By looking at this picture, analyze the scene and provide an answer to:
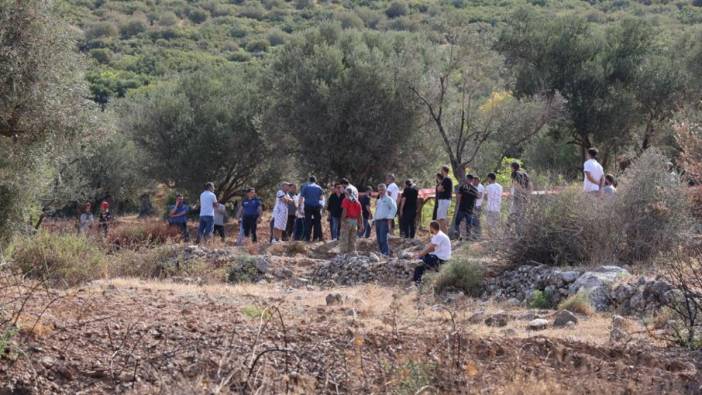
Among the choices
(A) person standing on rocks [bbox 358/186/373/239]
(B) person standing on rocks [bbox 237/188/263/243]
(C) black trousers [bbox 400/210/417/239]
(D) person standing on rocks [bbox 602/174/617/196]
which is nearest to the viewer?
(D) person standing on rocks [bbox 602/174/617/196]

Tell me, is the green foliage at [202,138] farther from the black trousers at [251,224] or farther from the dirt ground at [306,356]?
the dirt ground at [306,356]

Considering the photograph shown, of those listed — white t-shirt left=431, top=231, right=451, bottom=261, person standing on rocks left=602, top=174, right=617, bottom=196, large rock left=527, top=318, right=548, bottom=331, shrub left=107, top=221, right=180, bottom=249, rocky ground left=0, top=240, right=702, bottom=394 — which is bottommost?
shrub left=107, top=221, right=180, bottom=249

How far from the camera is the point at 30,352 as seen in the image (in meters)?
8.60

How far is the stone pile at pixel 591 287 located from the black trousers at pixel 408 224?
488cm

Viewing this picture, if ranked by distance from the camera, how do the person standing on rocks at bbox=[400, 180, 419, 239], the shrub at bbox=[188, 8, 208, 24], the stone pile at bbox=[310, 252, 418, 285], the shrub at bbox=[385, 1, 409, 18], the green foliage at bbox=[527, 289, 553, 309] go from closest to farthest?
the green foliage at bbox=[527, 289, 553, 309] < the stone pile at bbox=[310, 252, 418, 285] < the person standing on rocks at bbox=[400, 180, 419, 239] < the shrub at bbox=[188, 8, 208, 24] < the shrub at bbox=[385, 1, 409, 18]

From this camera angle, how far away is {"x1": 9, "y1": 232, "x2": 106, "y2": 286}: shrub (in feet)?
45.2

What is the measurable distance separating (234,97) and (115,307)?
23035 mm

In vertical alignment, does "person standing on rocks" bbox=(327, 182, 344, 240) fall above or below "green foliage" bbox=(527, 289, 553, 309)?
above

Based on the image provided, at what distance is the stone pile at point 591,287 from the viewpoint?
1190 cm

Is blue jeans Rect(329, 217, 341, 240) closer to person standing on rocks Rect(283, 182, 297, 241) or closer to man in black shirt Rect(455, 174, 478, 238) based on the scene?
person standing on rocks Rect(283, 182, 297, 241)

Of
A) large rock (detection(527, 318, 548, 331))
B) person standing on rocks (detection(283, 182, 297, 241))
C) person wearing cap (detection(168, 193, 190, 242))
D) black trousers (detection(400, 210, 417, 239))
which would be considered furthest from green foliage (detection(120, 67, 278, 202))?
large rock (detection(527, 318, 548, 331))

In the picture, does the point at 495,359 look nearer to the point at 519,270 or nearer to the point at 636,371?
the point at 636,371

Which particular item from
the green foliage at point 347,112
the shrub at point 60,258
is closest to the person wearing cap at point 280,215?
the shrub at point 60,258

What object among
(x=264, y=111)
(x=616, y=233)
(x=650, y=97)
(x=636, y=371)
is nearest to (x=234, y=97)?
(x=264, y=111)
